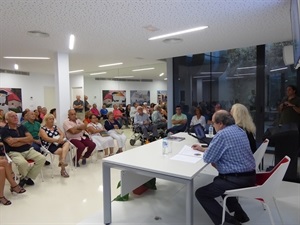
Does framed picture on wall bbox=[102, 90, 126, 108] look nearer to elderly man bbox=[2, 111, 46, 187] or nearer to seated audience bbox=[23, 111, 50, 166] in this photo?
seated audience bbox=[23, 111, 50, 166]

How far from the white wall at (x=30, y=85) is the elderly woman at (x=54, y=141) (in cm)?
580

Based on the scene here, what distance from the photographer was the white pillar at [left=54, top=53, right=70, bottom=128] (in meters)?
5.07

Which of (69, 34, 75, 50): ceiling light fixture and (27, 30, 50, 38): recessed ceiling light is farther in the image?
(69, 34, 75, 50): ceiling light fixture

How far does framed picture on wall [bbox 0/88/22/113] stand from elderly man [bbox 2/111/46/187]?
19.9ft

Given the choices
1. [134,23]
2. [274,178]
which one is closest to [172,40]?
[134,23]

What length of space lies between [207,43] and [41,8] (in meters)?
3.07

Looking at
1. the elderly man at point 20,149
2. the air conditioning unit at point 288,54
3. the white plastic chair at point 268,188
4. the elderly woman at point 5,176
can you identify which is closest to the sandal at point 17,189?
the elderly woman at point 5,176

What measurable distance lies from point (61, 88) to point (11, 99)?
16.4ft

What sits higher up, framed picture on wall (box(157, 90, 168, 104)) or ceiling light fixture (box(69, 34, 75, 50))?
ceiling light fixture (box(69, 34, 75, 50))

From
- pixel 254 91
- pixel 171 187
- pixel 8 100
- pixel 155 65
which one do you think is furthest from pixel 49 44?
pixel 8 100

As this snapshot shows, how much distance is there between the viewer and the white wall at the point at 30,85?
8.73 m

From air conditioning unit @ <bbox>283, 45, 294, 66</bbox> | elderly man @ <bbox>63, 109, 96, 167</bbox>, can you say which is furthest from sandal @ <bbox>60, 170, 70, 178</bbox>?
air conditioning unit @ <bbox>283, 45, 294, 66</bbox>

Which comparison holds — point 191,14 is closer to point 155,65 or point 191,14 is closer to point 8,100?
point 155,65

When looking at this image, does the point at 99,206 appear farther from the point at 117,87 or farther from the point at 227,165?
the point at 117,87
